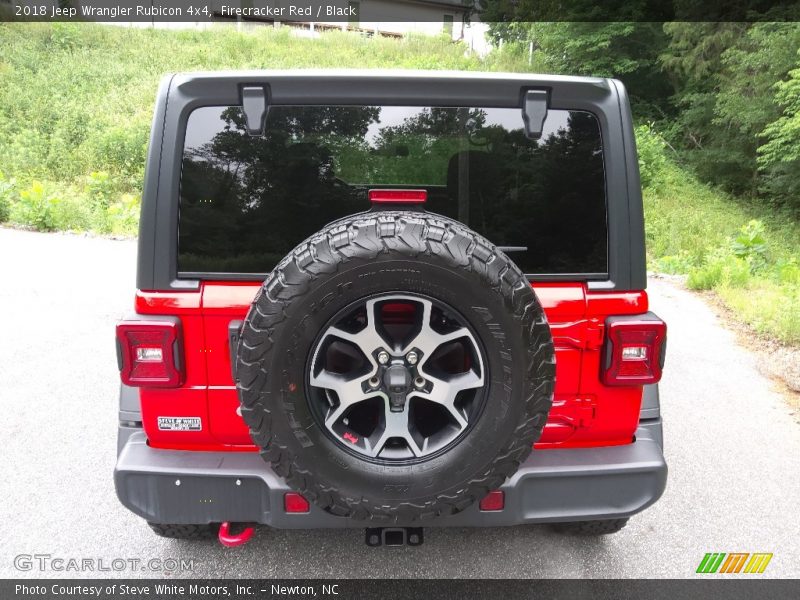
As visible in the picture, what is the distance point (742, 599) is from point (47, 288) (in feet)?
25.6

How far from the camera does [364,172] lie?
7.33 ft

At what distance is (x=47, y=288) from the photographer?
7215 millimetres

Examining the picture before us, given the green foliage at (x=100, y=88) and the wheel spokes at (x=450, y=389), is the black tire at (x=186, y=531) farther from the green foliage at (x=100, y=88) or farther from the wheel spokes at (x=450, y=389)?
the green foliage at (x=100, y=88)

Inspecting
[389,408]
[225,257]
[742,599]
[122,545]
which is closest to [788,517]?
[742,599]

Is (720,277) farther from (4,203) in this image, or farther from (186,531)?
(4,203)

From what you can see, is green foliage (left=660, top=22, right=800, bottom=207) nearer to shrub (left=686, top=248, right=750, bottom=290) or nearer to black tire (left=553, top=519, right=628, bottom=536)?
shrub (left=686, top=248, right=750, bottom=290)

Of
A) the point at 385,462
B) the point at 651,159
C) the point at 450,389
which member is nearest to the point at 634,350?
the point at 450,389

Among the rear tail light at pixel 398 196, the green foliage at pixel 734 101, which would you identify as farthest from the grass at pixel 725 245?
the rear tail light at pixel 398 196

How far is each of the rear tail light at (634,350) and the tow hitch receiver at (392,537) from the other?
3.12 ft

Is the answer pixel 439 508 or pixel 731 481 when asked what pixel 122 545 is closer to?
pixel 439 508

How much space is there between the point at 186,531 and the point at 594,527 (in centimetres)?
195

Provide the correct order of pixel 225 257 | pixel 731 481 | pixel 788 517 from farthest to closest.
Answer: pixel 731 481, pixel 788 517, pixel 225 257

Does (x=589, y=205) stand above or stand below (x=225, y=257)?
above

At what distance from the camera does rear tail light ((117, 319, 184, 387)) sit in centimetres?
207
